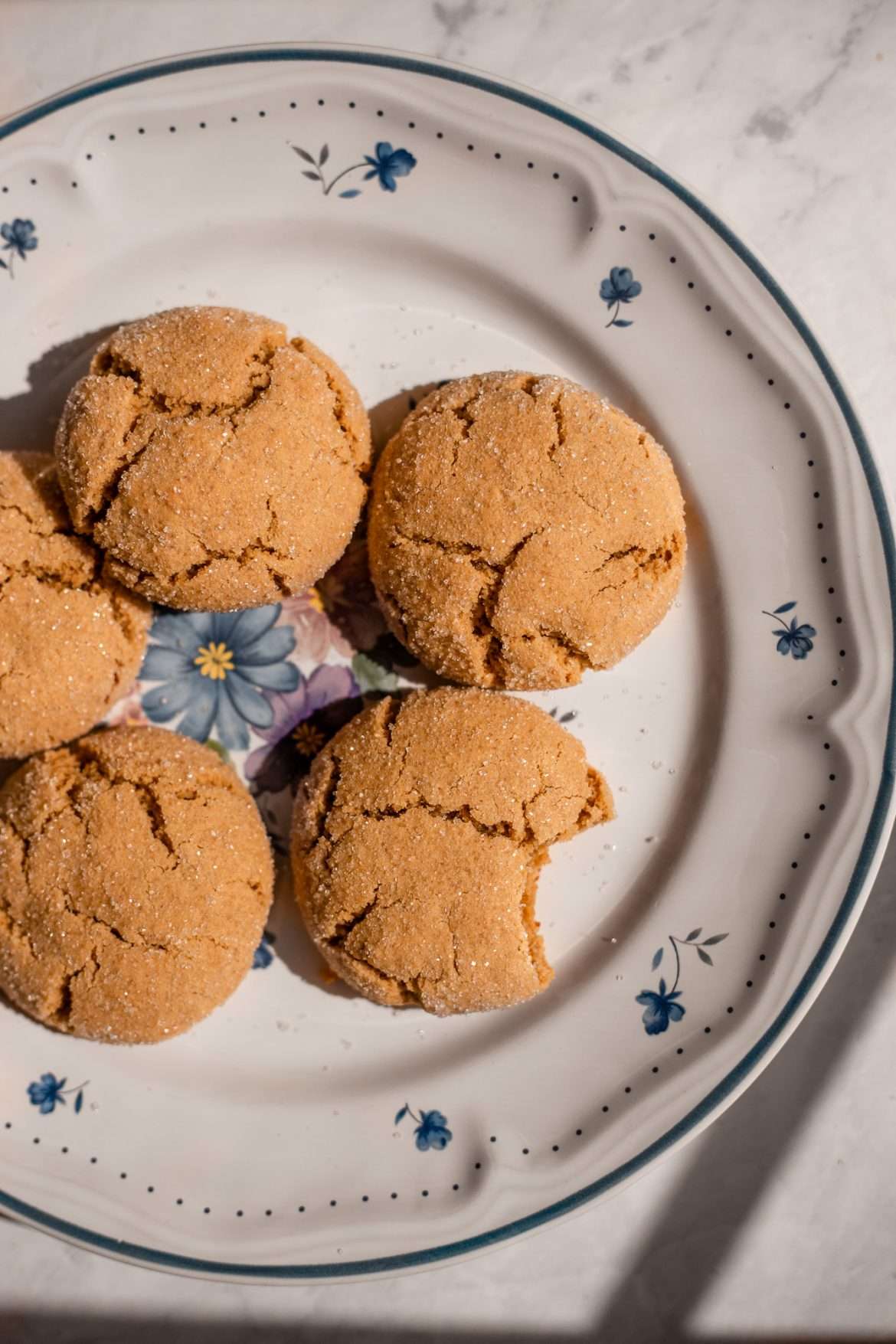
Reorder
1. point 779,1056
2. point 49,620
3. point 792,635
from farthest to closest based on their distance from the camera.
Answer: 1. point 779,1056
2. point 792,635
3. point 49,620

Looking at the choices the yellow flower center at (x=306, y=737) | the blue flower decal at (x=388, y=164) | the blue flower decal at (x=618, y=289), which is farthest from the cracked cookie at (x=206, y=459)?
the blue flower decal at (x=618, y=289)

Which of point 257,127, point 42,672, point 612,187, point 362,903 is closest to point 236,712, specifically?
point 42,672

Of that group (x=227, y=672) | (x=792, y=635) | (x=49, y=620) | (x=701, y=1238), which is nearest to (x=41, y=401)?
(x=49, y=620)

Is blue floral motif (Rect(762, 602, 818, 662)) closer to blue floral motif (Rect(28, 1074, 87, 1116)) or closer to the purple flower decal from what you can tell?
the purple flower decal

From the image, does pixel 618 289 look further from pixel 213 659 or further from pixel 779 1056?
pixel 779 1056

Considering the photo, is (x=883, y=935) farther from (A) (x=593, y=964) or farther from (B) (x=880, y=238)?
(B) (x=880, y=238)

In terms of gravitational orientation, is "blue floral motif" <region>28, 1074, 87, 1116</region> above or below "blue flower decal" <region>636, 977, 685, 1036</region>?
below

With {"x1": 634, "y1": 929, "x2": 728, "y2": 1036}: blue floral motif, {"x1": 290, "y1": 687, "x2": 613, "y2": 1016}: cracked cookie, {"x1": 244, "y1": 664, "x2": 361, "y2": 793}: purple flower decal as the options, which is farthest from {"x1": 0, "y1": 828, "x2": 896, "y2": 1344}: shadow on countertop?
{"x1": 244, "y1": 664, "x2": 361, "y2": 793}: purple flower decal
